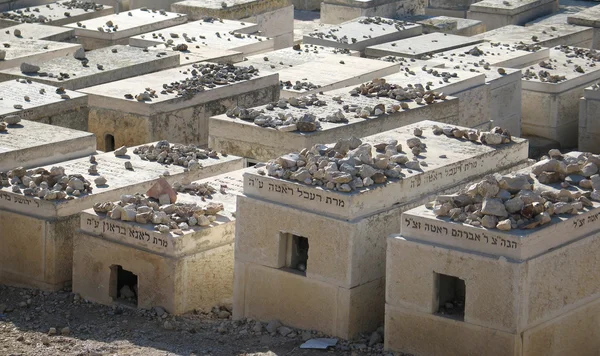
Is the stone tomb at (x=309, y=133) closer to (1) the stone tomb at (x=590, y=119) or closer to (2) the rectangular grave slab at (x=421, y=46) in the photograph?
(1) the stone tomb at (x=590, y=119)

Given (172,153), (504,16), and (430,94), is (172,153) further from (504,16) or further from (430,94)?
(504,16)

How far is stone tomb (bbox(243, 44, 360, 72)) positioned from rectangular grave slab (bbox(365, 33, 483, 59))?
397 mm

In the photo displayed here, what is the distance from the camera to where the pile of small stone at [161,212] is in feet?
42.5

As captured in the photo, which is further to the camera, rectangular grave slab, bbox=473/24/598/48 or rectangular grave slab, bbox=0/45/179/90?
rectangular grave slab, bbox=473/24/598/48

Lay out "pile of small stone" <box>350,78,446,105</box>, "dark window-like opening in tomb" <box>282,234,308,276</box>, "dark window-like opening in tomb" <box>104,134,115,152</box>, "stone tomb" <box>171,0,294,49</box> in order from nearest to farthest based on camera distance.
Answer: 1. "dark window-like opening in tomb" <box>282,234,308,276</box>
2. "pile of small stone" <box>350,78,446,105</box>
3. "dark window-like opening in tomb" <box>104,134,115,152</box>
4. "stone tomb" <box>171,0,294,49</box>

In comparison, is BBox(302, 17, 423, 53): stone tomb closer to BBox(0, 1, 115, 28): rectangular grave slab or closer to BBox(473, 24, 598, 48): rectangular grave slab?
BBox(473, 24, 598, 48): rectangular grave slab

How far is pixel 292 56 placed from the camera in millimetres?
20953

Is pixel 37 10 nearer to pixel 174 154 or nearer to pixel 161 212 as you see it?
pixel 174 154

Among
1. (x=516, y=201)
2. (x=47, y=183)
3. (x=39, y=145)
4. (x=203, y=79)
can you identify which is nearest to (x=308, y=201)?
(x=516, y=201)

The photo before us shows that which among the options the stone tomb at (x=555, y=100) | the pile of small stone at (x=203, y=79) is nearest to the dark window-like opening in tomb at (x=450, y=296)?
the pile of small stone at (x=203, y=79)

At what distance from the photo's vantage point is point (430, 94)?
56.8 ft

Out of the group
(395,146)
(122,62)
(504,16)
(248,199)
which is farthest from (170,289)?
(504,16)

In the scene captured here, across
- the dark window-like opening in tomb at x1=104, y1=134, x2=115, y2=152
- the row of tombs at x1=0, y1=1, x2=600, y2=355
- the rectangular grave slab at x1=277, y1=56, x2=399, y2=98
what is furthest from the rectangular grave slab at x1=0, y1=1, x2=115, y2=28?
the dark window-like opening in tomb at x1=104, y1=134, x2=115, y2=152

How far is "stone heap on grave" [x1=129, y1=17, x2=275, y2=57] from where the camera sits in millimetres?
21266
